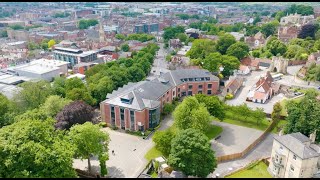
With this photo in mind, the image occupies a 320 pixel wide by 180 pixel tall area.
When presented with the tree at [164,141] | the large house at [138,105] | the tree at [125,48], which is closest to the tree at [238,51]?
the large house at [138,105]

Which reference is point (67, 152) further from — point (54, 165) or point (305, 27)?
point (305, 27)

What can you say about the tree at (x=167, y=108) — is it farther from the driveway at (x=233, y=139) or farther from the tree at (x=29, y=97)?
the tree at (x=29, y=97)

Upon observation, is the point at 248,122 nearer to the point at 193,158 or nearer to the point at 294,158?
the point at 294,158

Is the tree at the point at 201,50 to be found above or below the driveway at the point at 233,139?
above

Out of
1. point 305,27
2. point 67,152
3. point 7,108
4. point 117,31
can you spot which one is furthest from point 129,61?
point 117,31

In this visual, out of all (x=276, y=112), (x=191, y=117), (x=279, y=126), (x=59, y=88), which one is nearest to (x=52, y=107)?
(x=59, y=88)

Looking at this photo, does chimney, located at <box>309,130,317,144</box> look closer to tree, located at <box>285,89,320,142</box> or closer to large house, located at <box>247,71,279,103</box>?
tree, located at <box>285,89,320,142</box>
